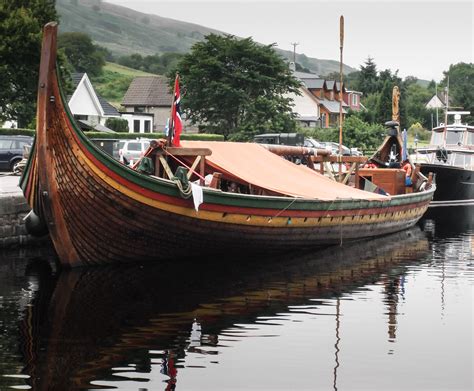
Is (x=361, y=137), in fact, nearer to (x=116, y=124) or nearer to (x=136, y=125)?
(x=116, y=124)

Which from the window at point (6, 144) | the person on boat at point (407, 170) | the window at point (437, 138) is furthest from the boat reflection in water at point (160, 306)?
the window at point (437, 138)

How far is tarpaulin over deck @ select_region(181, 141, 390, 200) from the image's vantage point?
23.7 metres

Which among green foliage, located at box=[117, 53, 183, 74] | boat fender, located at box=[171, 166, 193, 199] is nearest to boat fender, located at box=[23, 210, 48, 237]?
boat fender, located at box=[171, 166, 193, 199]

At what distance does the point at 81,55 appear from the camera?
14250 centimetres

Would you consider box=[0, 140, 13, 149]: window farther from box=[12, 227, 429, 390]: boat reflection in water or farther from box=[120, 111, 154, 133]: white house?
box=[120, 111, 154, 133]: white house

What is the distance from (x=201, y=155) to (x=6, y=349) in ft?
30.6

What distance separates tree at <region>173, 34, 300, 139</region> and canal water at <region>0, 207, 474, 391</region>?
43.2 meters

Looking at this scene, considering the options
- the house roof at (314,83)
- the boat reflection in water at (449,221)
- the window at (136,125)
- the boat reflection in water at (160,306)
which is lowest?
the boat reflection in water at (449,221)

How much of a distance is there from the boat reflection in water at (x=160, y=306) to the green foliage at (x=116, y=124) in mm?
52409

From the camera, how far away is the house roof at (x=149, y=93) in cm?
9256

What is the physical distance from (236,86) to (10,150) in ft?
97.9

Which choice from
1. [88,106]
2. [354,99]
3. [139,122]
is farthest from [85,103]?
[354,99]

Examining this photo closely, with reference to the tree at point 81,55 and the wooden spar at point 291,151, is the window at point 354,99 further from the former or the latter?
the wooden spar at point 291,151

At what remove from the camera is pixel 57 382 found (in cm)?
1188
